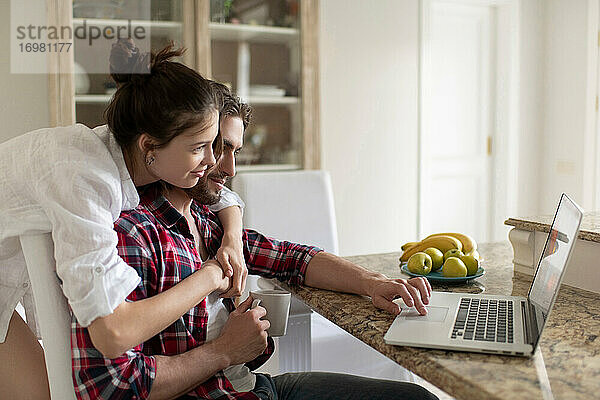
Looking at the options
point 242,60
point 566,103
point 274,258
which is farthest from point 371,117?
point 274,258

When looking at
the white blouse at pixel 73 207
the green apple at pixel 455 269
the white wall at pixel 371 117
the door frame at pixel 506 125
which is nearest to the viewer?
the white blouse at pixel 73 207

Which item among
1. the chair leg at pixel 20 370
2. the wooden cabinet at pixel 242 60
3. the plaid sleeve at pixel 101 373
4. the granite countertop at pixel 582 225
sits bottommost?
the chair leg at pixel 20 370

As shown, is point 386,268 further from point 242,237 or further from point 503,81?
point 503,81

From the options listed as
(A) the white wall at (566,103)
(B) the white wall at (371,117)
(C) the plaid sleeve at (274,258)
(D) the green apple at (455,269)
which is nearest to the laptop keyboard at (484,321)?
(D) the green apple at (455,269)

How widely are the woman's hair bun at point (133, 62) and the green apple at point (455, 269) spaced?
0.80 metres

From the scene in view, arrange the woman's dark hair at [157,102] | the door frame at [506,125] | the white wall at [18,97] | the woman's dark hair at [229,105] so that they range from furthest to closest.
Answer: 1. the door frame at [506,125]
2. the white wall at [18,97]
3. the woman's dark hair at [229,105]
4. the woman's dark hair at [157,102]

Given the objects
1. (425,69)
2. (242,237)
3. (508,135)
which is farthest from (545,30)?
(242,237)

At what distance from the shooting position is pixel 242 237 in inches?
59.6

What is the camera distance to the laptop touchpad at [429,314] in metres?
1.19

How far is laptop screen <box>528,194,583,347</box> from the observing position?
1.03 metres

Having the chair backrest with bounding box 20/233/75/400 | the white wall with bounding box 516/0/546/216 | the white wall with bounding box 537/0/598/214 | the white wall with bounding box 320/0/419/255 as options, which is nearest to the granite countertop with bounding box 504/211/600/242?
the chair backrest with bounding box 20/233/75/400

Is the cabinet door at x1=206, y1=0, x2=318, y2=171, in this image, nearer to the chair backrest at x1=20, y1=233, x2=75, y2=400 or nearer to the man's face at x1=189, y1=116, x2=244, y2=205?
the man's face at x1=189, y1=116, x2=244, y2=205

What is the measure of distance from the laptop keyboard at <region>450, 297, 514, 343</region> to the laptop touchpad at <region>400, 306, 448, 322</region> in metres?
0.03

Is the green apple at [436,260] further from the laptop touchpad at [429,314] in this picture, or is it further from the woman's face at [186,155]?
the woman's face at [186,155]
